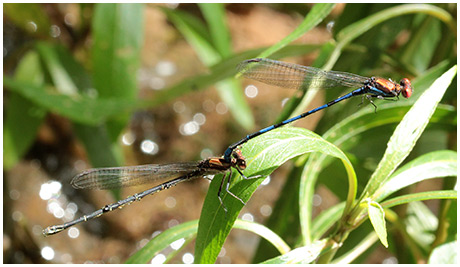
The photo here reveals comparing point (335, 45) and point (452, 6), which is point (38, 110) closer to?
point (335, 45)

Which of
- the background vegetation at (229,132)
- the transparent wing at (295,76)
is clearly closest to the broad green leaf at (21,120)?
the background vegetation at (229,132)

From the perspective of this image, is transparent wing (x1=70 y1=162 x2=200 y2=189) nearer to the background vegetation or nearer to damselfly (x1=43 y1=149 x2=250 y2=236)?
damselfly (x1=43 y1=149 x2=250 y2=236)

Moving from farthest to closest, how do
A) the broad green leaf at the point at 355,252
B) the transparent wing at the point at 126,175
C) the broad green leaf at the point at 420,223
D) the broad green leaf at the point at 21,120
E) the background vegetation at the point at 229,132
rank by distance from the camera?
the broad green leaf at the point at 21,120, the broad green leaf at the point at 420,223, the transparent wing at the point at 126,175, the broad green leaf at the point at 355,252, the background vegetation at the point at 229,132

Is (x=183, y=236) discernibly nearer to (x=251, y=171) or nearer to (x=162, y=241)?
(x=162, y=241)

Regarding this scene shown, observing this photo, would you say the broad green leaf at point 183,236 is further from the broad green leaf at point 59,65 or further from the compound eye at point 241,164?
the broad green leaf at point 59,65

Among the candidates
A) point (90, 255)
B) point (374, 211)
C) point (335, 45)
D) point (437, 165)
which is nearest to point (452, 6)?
point (335, 45)
